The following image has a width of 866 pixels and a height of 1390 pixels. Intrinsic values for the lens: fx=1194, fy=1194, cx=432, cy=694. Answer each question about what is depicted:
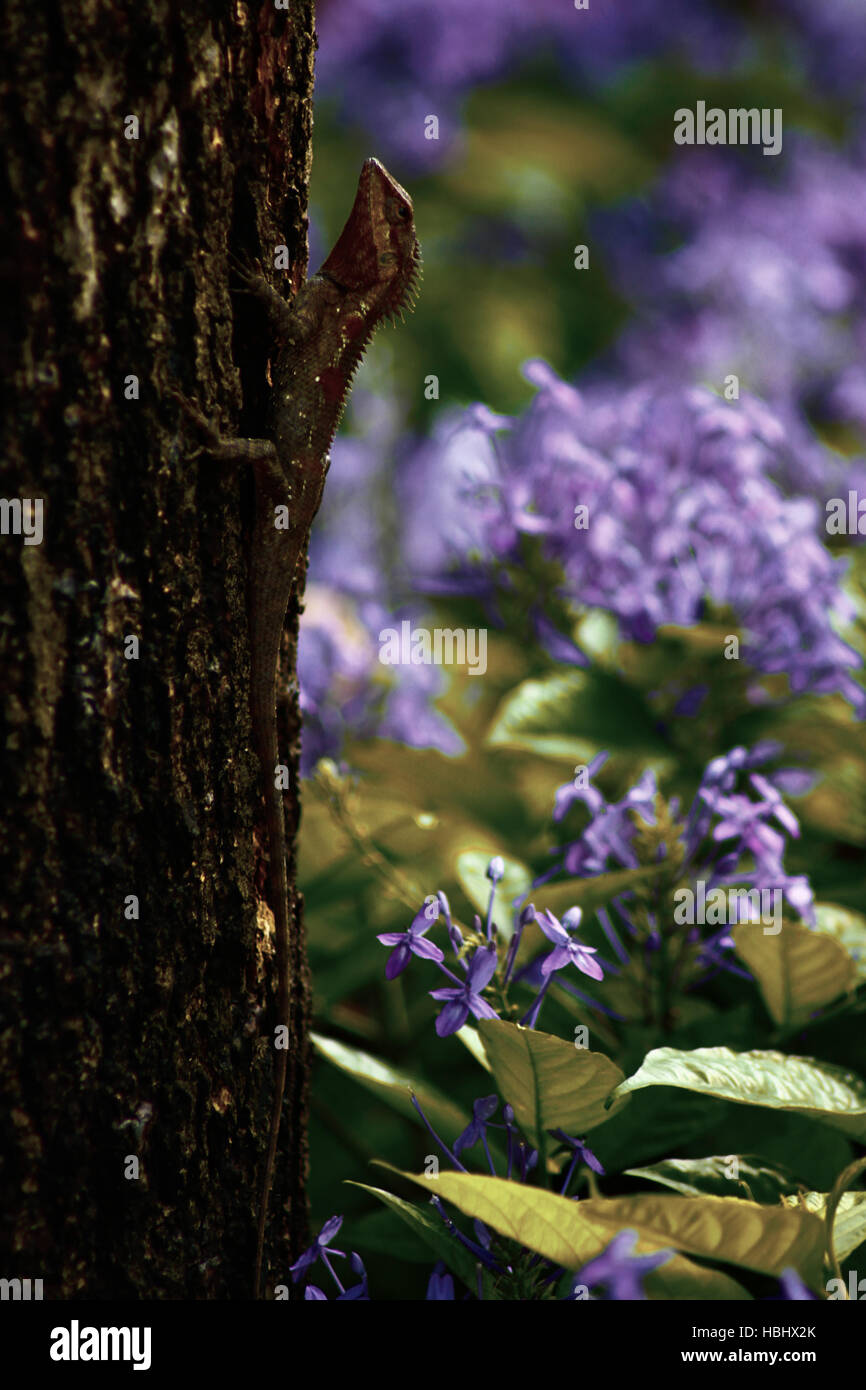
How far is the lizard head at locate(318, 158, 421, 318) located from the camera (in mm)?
1916

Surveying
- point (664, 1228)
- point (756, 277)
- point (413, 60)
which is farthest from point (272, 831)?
point (413, 60)

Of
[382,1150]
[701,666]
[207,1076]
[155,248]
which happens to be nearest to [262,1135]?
[207,1076]

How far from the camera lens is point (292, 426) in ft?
5.40

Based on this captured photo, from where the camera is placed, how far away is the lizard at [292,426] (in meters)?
1.52

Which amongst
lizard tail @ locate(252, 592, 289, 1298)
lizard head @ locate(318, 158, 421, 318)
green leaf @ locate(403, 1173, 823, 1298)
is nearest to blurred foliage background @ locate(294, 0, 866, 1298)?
lizard tail @ locate(252, 592, 289, 1298)

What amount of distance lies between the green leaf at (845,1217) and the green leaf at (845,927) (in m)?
0.61

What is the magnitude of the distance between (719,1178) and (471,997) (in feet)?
1.45

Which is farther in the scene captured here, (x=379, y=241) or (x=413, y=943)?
(x=379, y=241)

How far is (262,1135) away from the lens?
5.04 feet

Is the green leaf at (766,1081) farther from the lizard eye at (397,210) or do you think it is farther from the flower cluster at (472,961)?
the lizard eye at (397,210)

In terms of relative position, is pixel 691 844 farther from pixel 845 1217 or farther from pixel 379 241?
pixel 379 241

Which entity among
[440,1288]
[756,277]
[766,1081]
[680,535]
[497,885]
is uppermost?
[756,277]

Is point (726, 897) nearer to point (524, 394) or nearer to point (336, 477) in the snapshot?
point (336, 477)
